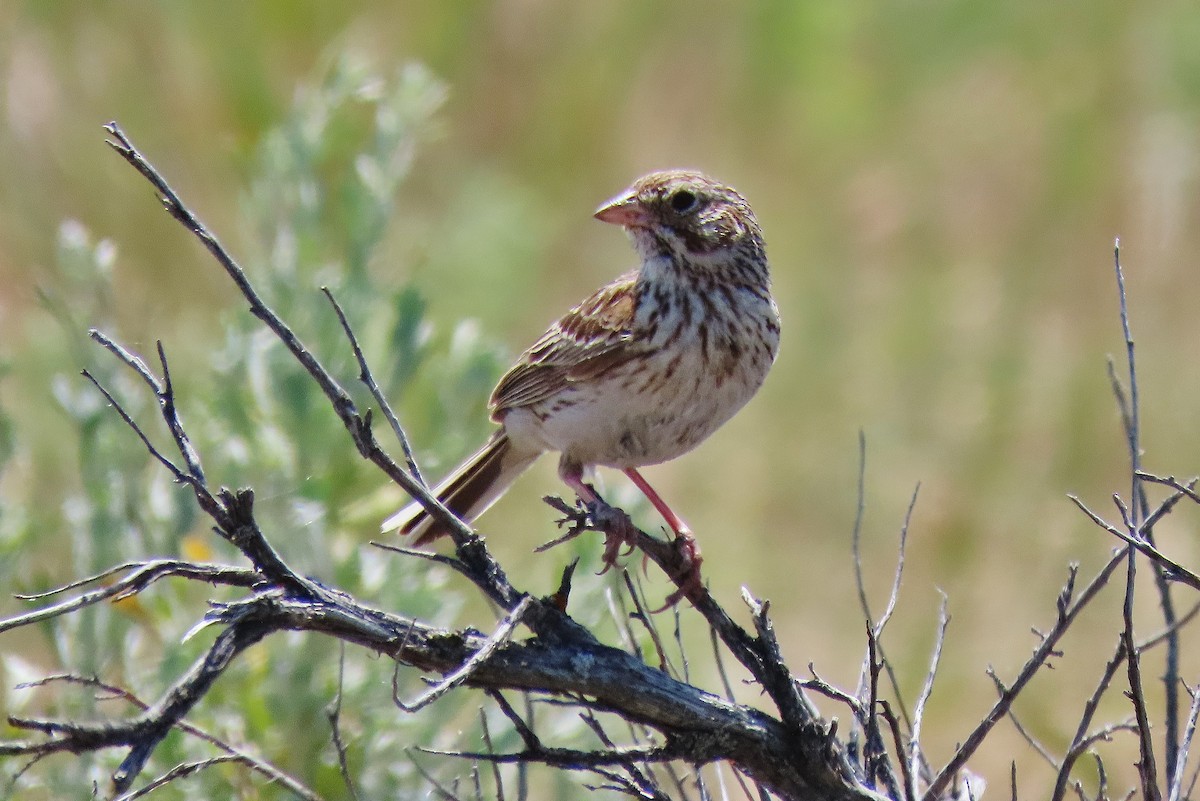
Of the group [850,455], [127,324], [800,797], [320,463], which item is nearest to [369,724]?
[320,463]

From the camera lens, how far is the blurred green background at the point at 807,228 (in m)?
7.13

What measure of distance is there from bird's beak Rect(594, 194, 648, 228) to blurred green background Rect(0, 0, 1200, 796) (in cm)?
127

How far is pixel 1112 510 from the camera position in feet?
24.5

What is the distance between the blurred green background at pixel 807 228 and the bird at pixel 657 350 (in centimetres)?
108

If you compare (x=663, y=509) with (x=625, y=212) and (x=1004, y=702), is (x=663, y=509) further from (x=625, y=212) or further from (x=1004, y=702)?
(x=1004, y=702)

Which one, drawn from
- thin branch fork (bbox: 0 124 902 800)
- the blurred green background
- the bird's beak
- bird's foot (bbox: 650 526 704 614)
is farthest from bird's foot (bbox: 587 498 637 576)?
the blurred green background

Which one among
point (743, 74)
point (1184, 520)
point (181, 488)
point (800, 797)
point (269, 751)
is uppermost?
point (743, 74)

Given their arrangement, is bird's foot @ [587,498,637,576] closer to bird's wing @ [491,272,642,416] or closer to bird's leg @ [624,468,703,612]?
bird's leg @ [624,468,703,612]

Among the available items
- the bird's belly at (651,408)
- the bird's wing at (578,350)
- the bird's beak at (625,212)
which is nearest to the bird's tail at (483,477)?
the bird's wing at (578,350)

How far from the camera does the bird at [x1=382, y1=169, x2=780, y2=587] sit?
3.84 metres

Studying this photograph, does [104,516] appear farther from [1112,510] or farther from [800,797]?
[1112,510]

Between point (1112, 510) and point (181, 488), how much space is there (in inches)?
186

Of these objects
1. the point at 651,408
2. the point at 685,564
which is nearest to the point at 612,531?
the point at 685,564

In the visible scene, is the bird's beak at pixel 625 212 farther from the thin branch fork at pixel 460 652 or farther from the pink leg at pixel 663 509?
the thin branch fork at pixel 460 652
